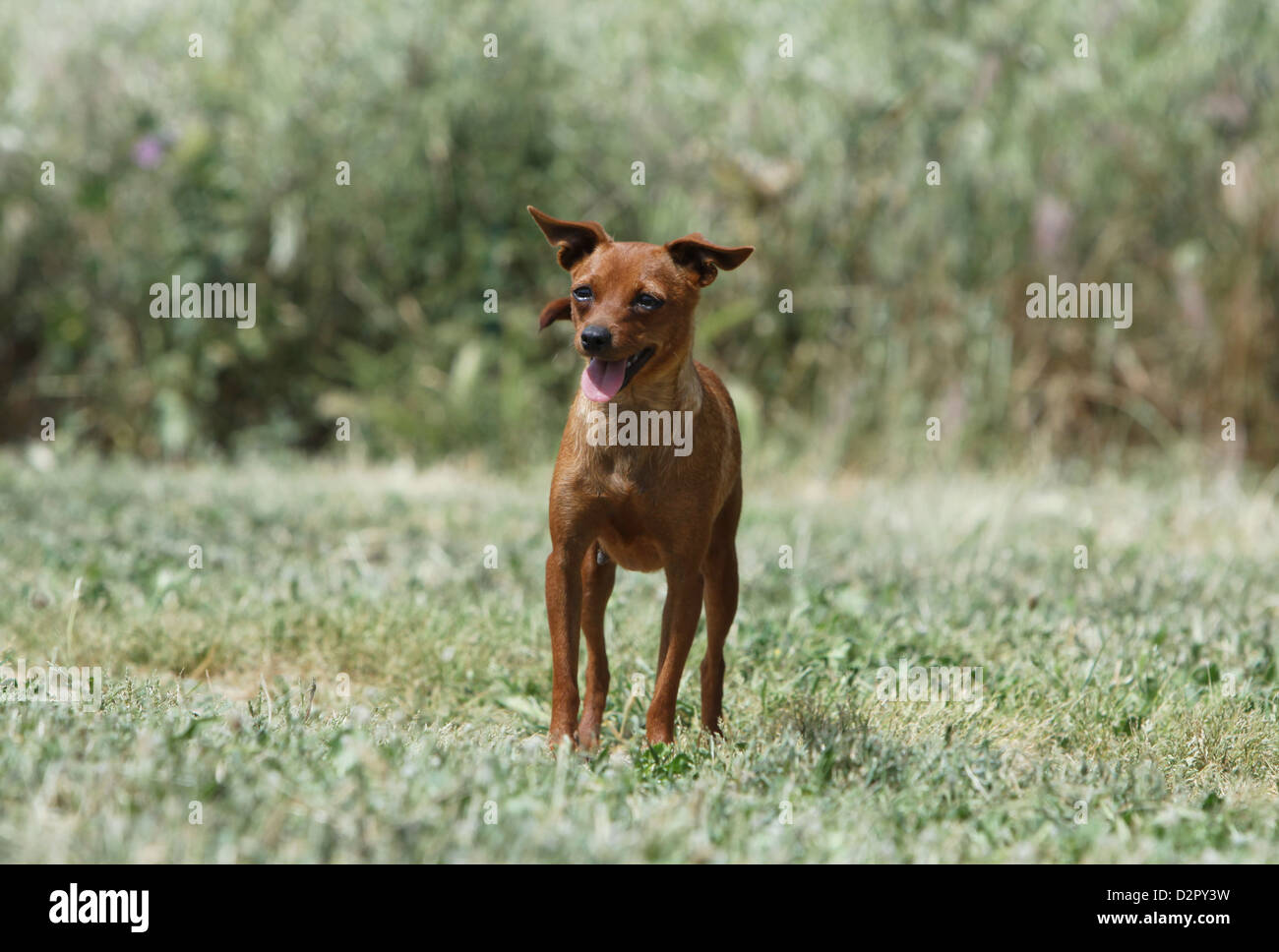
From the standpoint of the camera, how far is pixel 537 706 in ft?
12.6

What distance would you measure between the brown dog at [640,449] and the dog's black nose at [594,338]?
5cm

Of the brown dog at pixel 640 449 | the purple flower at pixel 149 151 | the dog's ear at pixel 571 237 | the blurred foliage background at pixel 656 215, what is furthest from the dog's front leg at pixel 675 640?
the purple flower at pixel 149 151

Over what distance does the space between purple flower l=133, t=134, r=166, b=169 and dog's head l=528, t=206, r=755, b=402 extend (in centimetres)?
652

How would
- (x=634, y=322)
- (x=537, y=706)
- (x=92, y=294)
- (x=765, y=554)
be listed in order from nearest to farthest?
1. (x=634, y=322)
2. (x=537, y=706)
3. (x=765, y=554)
4. (x=92, y=294)

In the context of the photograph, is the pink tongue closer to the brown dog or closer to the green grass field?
the brown dog

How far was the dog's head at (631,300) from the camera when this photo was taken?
3.03 meters

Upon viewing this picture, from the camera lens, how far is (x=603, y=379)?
3.06m

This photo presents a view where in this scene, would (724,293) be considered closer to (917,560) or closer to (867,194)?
(867,194)

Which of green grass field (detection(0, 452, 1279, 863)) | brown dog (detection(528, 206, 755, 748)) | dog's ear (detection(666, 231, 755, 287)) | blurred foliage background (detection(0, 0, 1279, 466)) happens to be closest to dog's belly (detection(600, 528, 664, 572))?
brown dog (detection(528, 206, 755, 748))

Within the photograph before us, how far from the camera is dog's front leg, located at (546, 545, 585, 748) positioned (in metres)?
3.25

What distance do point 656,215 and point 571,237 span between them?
5.50m

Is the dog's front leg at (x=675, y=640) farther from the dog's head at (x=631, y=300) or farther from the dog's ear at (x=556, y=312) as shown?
the dog's ear at (x=556, y=312)

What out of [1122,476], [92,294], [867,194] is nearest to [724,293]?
[867,194]

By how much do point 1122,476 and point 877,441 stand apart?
1550 mm
